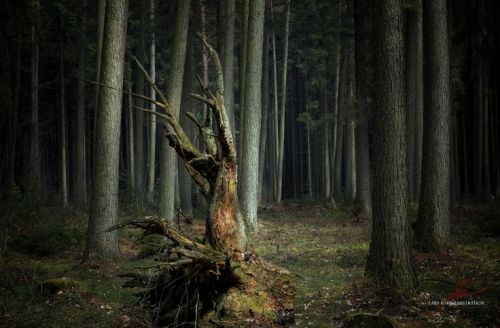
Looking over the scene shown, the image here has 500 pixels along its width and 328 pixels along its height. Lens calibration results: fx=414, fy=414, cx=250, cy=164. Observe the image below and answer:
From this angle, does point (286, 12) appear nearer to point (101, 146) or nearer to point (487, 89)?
point (487, 89)

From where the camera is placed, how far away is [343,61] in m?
24.4

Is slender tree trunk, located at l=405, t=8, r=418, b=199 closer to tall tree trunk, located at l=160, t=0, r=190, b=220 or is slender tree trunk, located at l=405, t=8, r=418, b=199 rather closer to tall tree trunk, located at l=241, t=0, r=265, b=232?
tall tree trunk, located at l=241, t=0, r=265, b=232

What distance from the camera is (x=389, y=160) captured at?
22.9 feet

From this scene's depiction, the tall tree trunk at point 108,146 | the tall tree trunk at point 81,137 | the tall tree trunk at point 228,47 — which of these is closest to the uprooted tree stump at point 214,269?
the tall tree trunk at point 108,146

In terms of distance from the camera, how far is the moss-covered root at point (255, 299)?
582cm

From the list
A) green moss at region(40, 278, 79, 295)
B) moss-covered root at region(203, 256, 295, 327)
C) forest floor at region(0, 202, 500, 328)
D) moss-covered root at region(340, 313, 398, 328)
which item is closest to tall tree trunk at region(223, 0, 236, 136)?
forest floor at region(0, 202, 500, 328)

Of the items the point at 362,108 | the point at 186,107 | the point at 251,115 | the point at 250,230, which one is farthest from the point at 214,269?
the point at 186,107

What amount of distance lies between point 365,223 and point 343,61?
39.0 ft

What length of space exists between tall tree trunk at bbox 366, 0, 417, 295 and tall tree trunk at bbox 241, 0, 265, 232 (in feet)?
23.0

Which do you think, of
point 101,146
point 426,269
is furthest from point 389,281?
point 101,146

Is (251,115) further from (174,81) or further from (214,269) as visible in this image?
(214,269)

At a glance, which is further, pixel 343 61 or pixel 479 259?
pixel 343 61

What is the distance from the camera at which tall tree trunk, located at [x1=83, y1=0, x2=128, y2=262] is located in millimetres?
10102

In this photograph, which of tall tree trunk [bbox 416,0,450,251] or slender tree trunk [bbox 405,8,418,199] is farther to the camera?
Result: slender tree trunk [bbox 405,8,418,199]
